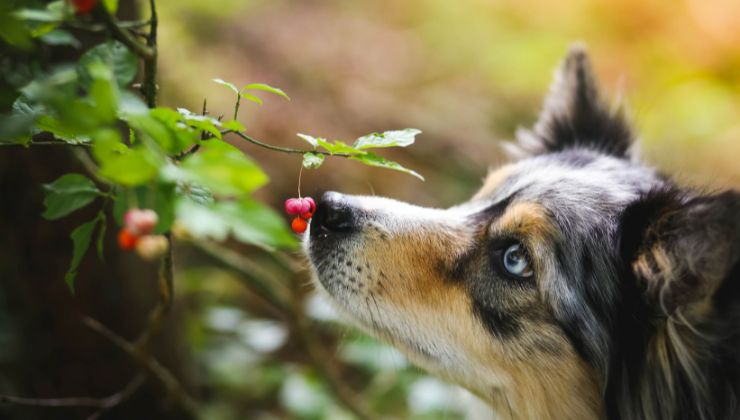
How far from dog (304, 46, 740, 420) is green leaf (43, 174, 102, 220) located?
112cm

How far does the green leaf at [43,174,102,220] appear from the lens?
1.51 m

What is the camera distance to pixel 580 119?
133 inches

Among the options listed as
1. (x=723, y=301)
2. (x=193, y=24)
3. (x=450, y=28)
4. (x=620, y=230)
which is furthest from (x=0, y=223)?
(x=450, y=28)

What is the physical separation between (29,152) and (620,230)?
2.33m

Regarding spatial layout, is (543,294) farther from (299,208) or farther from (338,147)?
(338,147)

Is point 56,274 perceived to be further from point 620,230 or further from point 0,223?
point 620,230

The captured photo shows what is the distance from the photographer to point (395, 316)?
2504 mm

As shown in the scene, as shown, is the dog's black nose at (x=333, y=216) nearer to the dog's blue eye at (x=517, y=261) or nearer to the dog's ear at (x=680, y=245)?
the dog's blue eye at (x=517, y=261)

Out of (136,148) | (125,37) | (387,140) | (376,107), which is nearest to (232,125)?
(136,148)

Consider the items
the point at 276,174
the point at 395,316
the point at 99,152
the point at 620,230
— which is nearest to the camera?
the point at 99,152

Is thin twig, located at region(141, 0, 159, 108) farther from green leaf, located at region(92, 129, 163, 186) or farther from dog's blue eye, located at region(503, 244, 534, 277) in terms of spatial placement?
dog's blue eye, located at region(503, 244, 534, 277)

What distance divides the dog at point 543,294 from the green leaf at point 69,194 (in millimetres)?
1119

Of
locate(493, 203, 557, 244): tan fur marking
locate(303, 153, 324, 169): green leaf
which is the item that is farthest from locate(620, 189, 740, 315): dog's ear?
locate(303, 153, 324, 169): green leaf

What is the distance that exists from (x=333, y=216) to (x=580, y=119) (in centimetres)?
159
